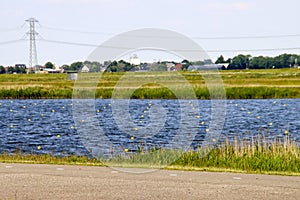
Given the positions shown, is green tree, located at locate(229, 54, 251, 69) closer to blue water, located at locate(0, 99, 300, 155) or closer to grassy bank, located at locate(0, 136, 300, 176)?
blue water, located at locate(0, 99, 300, 155)

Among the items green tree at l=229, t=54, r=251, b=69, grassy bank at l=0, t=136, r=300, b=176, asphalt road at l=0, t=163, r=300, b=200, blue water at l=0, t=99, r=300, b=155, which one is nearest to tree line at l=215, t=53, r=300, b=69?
green tree at l=229, t=54, r=251, b=69

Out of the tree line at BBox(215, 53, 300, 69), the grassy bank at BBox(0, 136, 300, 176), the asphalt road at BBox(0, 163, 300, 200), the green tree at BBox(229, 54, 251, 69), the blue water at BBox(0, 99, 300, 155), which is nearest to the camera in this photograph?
the asphalt road at BBox(0, 163, 300, 200)

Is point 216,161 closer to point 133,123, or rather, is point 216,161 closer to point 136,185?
point 136,185

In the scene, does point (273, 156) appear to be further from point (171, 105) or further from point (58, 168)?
point (171, 105)

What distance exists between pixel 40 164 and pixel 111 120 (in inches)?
898

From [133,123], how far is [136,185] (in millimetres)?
23504

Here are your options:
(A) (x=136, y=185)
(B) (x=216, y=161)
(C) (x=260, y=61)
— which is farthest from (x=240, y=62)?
(A) (x=136, y=185)

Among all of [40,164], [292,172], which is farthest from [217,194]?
[40,164]

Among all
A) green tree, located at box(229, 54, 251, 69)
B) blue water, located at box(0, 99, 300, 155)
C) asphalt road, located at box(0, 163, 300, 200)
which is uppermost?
green tree, located at box(229, 54, 251, 69)

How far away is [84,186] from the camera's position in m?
9.80

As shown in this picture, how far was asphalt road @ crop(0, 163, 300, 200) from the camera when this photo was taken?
9.07 meters

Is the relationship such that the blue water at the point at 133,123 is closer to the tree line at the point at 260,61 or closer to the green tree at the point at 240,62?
the tree line at the point at 260,61

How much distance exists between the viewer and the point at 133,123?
110 ft

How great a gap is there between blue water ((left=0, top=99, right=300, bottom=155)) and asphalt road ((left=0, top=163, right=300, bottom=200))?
9951 mm
